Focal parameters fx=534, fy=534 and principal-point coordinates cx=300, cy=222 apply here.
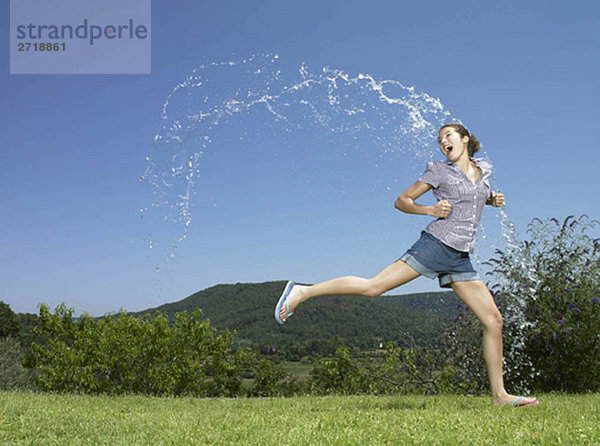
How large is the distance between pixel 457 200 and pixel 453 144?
1.77 feet

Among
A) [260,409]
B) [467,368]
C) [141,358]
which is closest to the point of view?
[260,409]

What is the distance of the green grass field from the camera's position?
3.08 metres

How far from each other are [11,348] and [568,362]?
432 inches

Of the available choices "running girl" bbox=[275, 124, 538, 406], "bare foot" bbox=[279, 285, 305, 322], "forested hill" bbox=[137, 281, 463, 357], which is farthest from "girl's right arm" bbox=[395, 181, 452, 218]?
"forested hill" bbox=[137, 281, 463, 357]

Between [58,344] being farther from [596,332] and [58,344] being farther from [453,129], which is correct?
[596,332]

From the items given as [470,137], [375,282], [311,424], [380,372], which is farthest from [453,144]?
[380,372]

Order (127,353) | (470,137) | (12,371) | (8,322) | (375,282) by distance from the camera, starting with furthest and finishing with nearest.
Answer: (8,322) → (12,371) → (127,353) → (470,137) → (375,282)

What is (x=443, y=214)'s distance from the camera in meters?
4.27

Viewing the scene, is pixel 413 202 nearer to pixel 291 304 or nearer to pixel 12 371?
pixel 291 304

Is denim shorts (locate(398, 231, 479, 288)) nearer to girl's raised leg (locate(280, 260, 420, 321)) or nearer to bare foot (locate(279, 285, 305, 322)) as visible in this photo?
girl's raised leg (locate(280, 260, 420, 321))

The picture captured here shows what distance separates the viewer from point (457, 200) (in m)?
4.35

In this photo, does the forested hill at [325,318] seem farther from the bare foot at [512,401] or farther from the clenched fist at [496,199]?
the clenched fist at [496,199]

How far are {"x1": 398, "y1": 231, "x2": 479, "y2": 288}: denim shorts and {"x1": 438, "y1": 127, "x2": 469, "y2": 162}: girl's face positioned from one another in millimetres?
758

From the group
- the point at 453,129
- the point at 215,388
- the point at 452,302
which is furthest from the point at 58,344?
the point at 453,129
